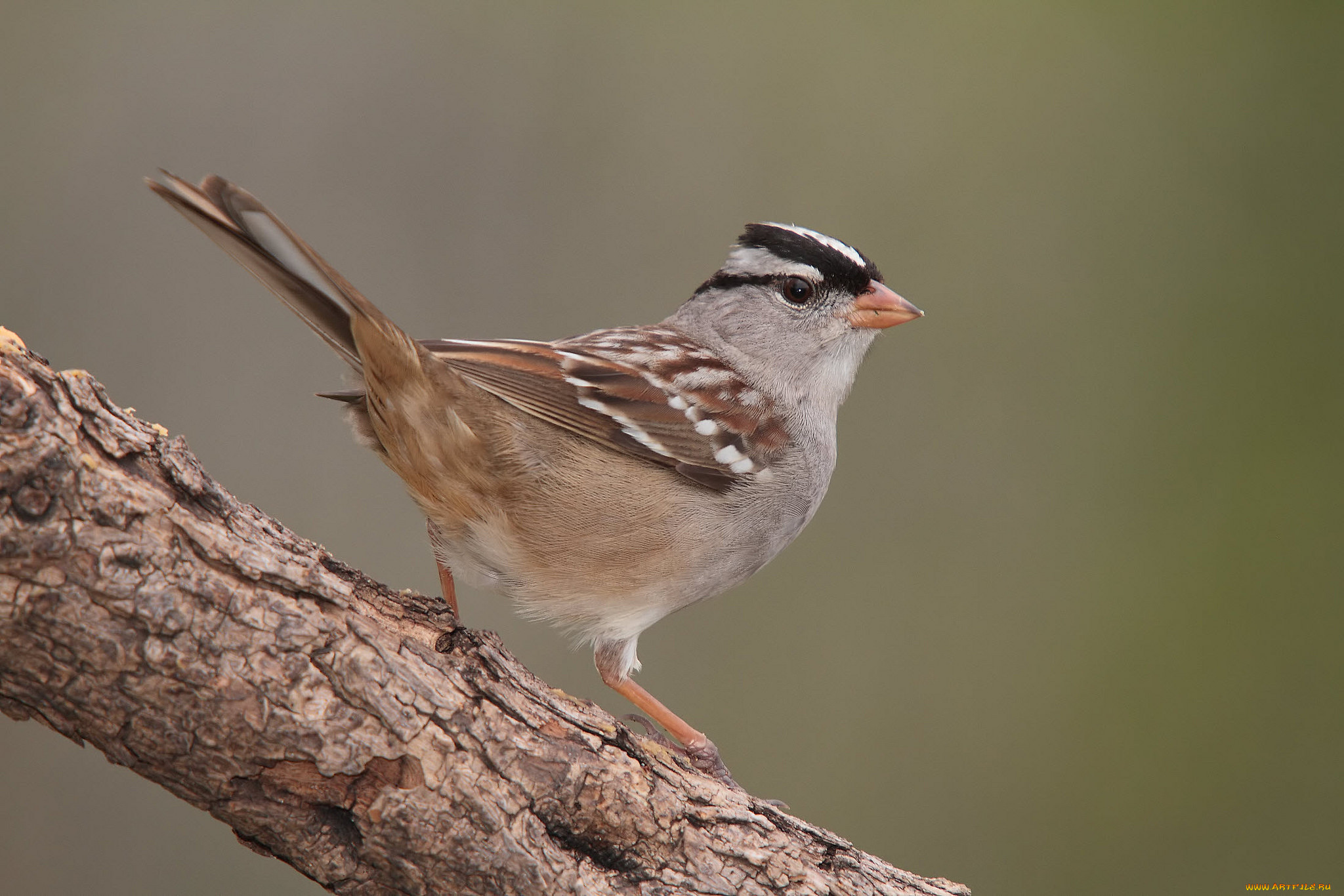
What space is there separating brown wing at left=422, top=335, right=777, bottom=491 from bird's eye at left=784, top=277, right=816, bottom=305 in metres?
0.52

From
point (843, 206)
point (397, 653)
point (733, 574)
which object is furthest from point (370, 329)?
point (843, 206)

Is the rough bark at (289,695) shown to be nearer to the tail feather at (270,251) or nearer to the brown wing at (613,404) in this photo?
the tail feather at (270,251)

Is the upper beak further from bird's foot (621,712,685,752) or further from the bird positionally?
bird's foot (621,712,685,752)

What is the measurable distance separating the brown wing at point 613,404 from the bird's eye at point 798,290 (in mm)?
523

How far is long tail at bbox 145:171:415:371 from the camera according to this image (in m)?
1.83

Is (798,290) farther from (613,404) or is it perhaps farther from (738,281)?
(613,404)

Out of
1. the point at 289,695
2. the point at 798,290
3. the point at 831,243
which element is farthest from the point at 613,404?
the point at 289,695

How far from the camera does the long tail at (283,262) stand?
5.99ft

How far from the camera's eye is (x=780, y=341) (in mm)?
3154

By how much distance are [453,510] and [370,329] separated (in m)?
0.52

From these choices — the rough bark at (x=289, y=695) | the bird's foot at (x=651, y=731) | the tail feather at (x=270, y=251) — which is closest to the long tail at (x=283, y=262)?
the tail feather at (x=270, y=251)

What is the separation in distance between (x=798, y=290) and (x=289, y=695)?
2.00 meters

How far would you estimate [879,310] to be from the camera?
10.00 feet

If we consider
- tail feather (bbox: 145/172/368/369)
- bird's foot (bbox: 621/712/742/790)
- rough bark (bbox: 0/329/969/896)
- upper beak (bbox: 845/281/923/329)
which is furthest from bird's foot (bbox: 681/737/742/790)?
tail feather (bbox: 145/172/368/369)
